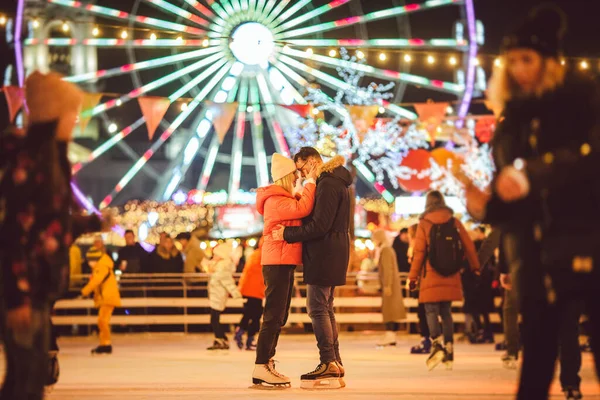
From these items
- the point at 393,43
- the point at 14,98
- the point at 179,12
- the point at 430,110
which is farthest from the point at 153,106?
the point at 393,43

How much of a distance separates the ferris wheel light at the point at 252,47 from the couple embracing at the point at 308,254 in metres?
15.6

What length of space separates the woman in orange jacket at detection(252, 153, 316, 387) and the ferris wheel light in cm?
1565

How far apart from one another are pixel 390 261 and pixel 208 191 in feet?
119

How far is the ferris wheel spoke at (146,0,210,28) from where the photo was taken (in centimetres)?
2394

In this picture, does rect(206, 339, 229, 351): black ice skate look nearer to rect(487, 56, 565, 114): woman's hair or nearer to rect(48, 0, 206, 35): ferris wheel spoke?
rect(487, 56, 565, 114): woman's hair

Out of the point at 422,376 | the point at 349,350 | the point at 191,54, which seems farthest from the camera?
the point at 191,54

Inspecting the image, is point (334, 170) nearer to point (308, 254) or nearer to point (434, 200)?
point (308, 254)

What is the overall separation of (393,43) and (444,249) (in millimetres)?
16071

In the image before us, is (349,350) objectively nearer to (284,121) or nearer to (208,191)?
(284,121)

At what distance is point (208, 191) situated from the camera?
49.3m

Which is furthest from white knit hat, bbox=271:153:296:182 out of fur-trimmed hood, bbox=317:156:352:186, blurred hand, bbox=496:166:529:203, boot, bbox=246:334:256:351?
boot, bbox=246:334:256:351

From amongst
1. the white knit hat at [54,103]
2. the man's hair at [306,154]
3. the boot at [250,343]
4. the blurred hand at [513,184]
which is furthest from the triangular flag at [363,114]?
the blurred hand at [513,184]

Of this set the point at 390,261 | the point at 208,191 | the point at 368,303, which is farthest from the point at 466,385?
the point at 208,191

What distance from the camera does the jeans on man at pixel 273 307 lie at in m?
7.65
